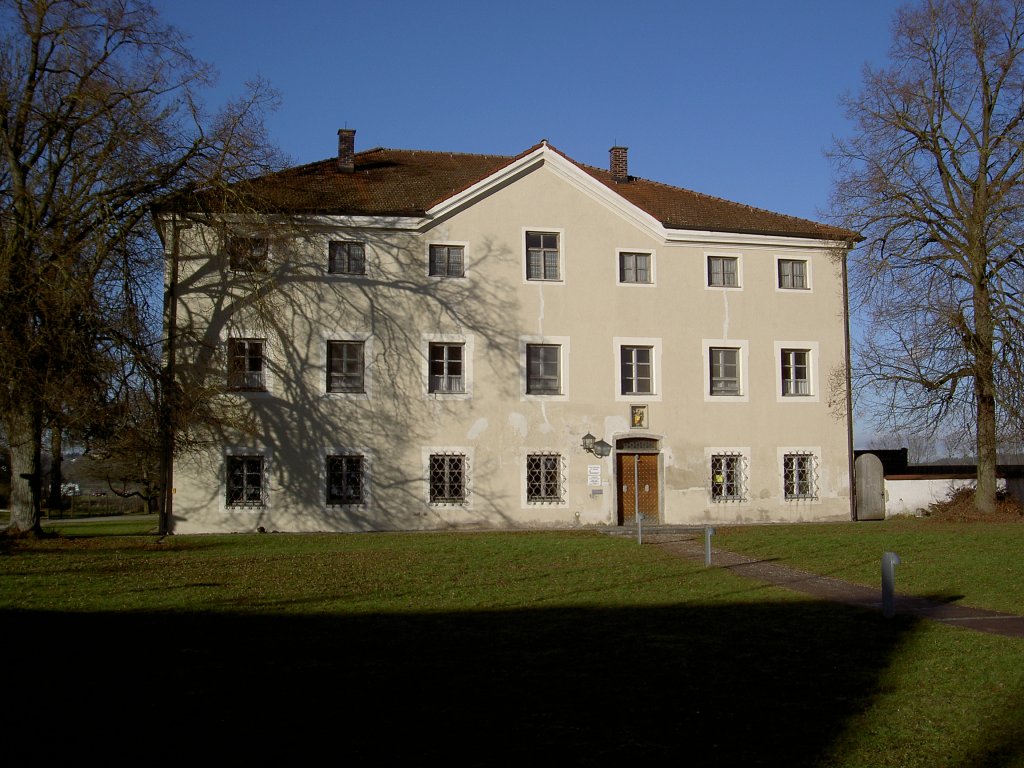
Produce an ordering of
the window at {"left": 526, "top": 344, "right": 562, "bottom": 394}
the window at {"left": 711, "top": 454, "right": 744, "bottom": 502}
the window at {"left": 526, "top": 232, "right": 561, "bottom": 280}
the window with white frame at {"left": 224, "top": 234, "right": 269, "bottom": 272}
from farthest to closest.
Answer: the window at {"left": 711, "top": 454, "right": 744, "bottom": 502} < the window at {"left": 526, "top": 232, "right": 561, "bottom": 280} < the window at {"left": 526, "top": 344, "right": 562, "bottom": 394} < the window with white frame at {"left": 224, "top": 234, "right": 269, "bottom": 272}

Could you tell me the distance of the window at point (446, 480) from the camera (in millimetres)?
27844

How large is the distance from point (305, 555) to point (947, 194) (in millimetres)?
21554

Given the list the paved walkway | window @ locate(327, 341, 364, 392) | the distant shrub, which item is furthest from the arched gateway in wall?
the distant shrub

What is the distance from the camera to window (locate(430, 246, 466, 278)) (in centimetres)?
2855

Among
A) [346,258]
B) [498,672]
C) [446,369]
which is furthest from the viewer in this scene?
[446,369]

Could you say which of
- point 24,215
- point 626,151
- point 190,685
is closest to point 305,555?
point 24,215

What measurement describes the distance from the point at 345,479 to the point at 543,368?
21.8 ft

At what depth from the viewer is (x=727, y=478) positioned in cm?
2992

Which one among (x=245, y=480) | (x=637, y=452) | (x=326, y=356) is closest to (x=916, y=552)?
(x=637, y=452)

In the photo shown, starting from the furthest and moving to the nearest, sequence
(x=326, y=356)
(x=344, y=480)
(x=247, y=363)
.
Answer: (x=326, y=356) → (x=344, y=480) → (x=247, y=363)

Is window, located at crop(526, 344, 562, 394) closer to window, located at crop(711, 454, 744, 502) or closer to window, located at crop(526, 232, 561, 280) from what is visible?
window, located at crop(526, 232, 561, 280)

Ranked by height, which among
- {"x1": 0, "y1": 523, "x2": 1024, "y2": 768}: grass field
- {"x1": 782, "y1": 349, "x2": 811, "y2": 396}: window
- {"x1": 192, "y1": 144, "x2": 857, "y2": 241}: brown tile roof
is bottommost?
{"x1": 0, "y1": 523, "x2": 1024, "y2": 768}: grass field

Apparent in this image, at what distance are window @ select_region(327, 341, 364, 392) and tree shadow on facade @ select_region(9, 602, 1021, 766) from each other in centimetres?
1637

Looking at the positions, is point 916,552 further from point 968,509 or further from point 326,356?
point 326,356
